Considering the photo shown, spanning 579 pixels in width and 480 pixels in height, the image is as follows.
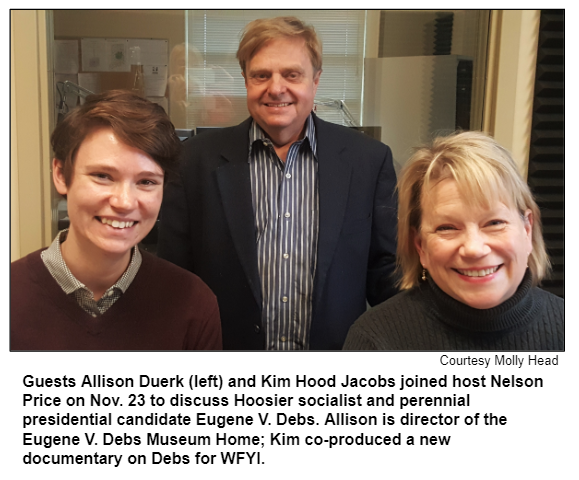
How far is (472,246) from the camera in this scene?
54.2 inches

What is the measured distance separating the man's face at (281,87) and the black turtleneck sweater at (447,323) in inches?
22.0

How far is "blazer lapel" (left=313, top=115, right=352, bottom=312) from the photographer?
160cm

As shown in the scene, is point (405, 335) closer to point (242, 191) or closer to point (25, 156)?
point (242, 191)

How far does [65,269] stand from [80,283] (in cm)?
6

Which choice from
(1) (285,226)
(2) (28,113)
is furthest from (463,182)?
(2) (28,113)

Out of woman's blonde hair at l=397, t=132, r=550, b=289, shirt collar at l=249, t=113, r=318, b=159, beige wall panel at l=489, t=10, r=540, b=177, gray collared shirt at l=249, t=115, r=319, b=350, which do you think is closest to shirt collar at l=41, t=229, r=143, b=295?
gray collared shirt at l=249, t=115, r=319, b=350

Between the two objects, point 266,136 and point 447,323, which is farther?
point 266,136

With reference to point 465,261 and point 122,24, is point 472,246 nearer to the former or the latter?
point 465,261

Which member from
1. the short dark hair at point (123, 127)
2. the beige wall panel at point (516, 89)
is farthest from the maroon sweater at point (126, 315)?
the beige wall panel at point (516, 89)

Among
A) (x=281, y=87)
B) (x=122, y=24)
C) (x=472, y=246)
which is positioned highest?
(x=122, y=24)

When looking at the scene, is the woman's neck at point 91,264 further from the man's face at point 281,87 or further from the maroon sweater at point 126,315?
the man's face at point 281,87

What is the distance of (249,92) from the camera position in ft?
5.25
